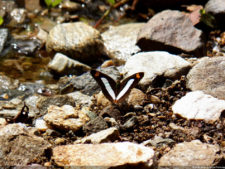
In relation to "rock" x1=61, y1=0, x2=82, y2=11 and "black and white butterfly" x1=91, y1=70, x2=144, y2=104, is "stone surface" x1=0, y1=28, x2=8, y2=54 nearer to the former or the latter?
"rock" x1=61, y1=0, x2=82, y2=11

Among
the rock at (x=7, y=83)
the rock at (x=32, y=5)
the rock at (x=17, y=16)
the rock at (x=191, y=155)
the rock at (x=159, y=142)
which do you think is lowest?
the rock at (x=7, y=83)

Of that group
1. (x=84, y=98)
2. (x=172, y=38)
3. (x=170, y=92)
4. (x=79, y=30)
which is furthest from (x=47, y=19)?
(x=170, y=92)

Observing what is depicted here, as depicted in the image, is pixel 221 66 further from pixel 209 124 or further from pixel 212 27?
pixel 212 27

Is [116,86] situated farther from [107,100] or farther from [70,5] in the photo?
[70,5]

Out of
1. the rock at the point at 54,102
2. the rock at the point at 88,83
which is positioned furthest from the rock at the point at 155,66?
the rock at the point at 54,102

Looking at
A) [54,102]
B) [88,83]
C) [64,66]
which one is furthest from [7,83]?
[54,102]

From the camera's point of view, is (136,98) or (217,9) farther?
(217,9)

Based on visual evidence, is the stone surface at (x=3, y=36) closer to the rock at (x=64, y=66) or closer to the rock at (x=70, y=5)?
the rock at (x=64, y=66)
